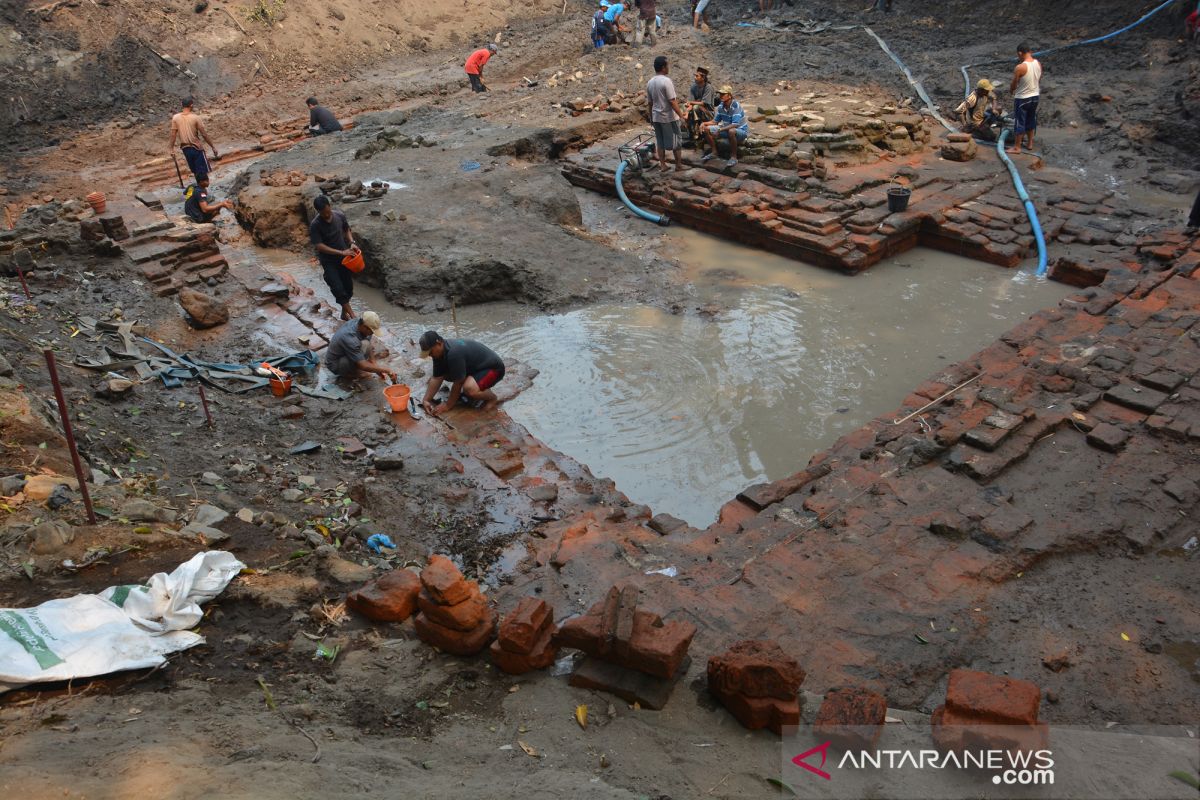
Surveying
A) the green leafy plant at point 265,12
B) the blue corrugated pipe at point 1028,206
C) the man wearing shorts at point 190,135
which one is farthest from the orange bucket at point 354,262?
the green leafy plant at point 265,12

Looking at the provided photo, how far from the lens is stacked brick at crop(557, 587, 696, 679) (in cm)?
346

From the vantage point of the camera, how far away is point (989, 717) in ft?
9.97

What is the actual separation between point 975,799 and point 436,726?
209 cm

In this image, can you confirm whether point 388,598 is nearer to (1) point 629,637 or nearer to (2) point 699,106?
(1) point 629,637

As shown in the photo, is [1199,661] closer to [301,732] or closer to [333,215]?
[301,732]

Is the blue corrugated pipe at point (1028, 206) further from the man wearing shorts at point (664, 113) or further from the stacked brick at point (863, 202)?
the man wearing shorts at point (664, 113)

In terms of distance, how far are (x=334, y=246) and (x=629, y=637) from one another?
6.12 m

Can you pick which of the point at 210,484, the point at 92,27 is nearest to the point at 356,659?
the point at 210,484

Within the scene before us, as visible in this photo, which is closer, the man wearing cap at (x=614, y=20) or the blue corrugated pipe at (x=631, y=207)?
the blue corrugated pipe at (x=631, y=207)

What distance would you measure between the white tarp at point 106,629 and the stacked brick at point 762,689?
90.1 inches

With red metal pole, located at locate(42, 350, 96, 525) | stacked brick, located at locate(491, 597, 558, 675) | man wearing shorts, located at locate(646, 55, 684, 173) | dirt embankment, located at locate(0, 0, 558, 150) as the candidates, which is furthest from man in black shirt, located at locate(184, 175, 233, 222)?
stacked brick, located at locate(491, 597, 558, 675)

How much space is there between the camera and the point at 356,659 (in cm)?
374

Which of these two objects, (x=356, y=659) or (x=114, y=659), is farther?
(x=356, y=659)

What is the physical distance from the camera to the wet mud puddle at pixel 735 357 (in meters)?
6.39
